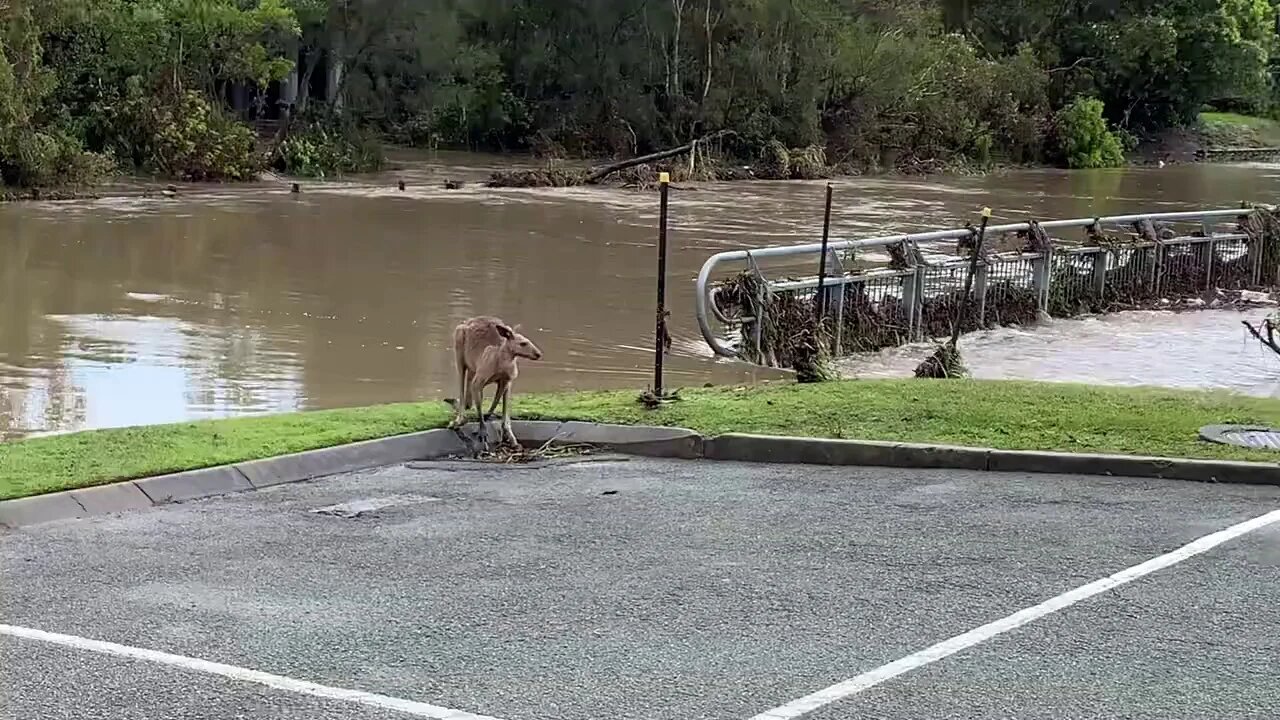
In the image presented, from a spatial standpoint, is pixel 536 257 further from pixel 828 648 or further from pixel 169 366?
pixel 828 648

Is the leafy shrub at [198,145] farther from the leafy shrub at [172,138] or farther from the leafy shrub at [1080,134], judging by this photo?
the leafy shrub at [1080,134]

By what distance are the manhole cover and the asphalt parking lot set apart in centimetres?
99

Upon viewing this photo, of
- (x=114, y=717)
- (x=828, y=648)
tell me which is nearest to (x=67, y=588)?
(x=114, y=717)

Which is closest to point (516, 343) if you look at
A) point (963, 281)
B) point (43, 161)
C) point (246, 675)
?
point (246, 675)

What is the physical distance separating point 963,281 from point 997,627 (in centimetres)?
1319

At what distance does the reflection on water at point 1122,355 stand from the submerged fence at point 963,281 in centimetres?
37

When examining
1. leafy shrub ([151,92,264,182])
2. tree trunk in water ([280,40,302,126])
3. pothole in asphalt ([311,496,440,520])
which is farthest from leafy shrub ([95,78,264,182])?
pothole in asphalt ([311,496,440,520])

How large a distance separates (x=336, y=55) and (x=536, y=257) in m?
29.6

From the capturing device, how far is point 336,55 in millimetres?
52812

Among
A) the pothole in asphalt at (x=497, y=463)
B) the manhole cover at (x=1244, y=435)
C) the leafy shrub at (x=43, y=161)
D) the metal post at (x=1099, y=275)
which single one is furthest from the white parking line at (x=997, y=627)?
the leafy shrub at (x=43, y=161)

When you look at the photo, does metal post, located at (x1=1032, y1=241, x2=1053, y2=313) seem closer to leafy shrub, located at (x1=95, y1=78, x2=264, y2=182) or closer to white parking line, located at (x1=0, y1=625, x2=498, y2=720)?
white parking line, located at (x1=0, y1=625, x2=498, y2=720)

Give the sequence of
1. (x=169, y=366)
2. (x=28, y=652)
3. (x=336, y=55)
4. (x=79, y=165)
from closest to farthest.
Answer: (x=28, y=652) → (x=169, y=366) → (x=79, y=165) → (x=336, y=55)

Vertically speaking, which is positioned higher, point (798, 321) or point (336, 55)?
point (336, 55)

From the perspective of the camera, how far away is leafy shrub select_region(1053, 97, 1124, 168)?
62.3 metres
